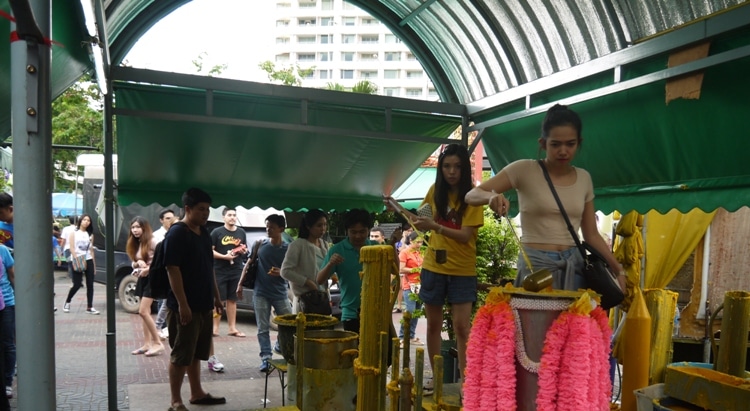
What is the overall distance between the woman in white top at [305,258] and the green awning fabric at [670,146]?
8.70 ft

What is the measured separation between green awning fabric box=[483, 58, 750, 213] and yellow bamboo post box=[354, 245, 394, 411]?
9.11ft

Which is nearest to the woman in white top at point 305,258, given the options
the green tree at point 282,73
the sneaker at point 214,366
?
the sneaker at point 214,366

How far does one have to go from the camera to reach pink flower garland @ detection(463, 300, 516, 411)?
6.81 feet

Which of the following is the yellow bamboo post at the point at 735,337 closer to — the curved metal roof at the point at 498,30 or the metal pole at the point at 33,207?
the curved metal roof at the point at 498,30

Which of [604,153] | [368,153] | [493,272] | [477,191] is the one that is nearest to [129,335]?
[368,153]

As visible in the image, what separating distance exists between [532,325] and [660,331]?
2.45 m

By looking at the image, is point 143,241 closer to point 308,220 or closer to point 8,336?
point 8,336

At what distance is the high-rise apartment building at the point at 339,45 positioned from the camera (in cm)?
9706

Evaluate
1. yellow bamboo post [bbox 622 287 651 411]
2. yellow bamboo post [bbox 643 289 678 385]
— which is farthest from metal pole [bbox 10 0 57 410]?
yellow bamboo post [bbox 643 289 678 385]

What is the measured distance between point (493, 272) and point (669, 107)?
2.93 m

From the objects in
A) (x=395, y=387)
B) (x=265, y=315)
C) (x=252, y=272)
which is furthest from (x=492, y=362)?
(x=252, y=272)

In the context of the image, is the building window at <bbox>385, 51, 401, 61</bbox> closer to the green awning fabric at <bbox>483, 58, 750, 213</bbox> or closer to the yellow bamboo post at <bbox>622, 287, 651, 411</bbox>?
the green awning fabric at <bbox>483, 58, 750, 213</bbox>

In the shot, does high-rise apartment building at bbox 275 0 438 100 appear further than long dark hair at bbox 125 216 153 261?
Yes

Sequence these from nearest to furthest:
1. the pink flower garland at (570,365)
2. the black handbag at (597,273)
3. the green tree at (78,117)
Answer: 1. the pink flower garland at (570,365)
2. the black handbag at (597,273)
3. the green tree at (78,117)
